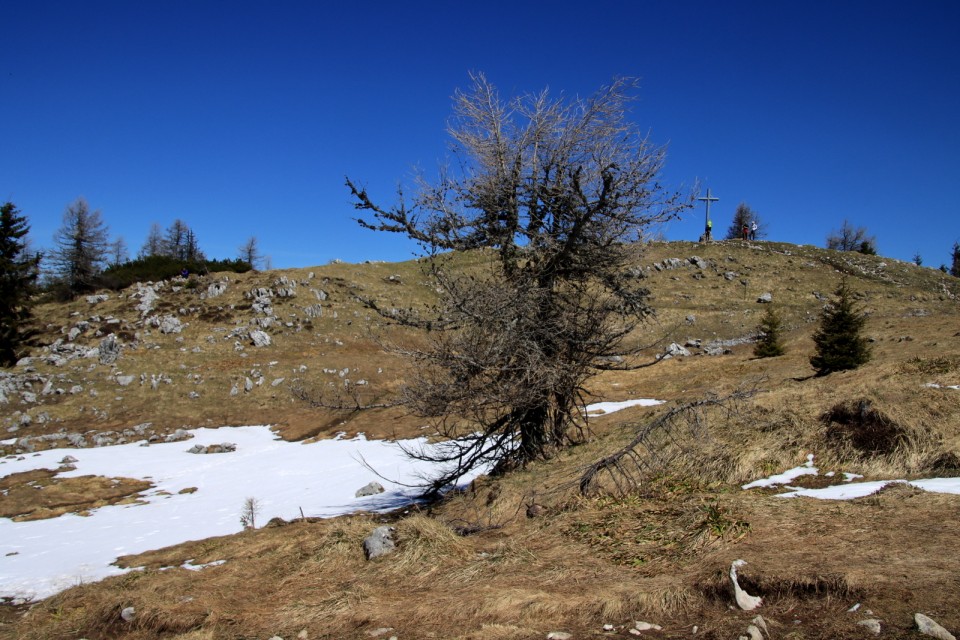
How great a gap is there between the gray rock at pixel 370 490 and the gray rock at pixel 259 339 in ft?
70.3

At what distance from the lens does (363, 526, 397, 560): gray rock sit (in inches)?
247

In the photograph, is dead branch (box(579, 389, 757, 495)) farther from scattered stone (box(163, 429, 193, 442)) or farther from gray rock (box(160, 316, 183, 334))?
gray rock (box(160, 316, 183, 334))

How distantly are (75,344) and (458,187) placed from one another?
3151cm

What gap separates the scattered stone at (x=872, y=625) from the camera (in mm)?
3355

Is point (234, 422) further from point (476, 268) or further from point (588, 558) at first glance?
point (588, 558)

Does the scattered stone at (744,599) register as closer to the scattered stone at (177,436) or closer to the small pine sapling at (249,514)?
the small pine sapling at (249,514)

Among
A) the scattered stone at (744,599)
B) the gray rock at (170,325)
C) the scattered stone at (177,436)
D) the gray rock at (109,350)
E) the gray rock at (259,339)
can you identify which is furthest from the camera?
the gray rock at (170,325)

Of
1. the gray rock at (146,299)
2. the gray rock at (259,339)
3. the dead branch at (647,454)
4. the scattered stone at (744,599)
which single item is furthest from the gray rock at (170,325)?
the scattered stone at (744,599)

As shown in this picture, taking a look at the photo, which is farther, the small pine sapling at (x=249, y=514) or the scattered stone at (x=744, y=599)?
the small pine sapling at (x=249, y=514)

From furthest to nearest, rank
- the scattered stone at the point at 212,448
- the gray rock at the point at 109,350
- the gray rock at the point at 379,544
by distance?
1. the gray rock at the point at 109,350
2. the scattered stone at the point at 212,448
3. the gray rock at the point at 379,544

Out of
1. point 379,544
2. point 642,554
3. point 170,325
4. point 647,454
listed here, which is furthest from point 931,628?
point 170,325

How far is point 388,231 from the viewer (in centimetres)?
864

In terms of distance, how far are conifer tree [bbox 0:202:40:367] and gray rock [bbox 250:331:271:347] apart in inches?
446

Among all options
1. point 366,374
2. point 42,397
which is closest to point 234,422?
point 366,374
